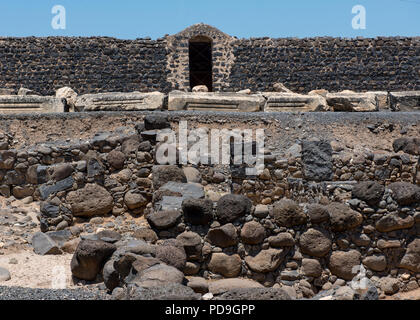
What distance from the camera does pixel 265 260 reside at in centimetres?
537

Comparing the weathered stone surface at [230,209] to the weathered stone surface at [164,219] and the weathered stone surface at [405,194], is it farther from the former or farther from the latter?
the weathered stone surface at [405,194]

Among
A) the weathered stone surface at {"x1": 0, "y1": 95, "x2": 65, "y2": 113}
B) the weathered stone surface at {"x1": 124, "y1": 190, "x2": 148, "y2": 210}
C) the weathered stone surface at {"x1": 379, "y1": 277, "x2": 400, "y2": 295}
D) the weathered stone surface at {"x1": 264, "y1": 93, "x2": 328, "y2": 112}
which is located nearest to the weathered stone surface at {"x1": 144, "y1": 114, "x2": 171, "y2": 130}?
the weathered stone surface at {"x1": 124, "y1": 190, "x2": 148, "y2": 210}

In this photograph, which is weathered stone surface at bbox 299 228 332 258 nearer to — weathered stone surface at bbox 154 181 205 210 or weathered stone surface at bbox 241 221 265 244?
weathered stone surface at bbox 241 221 265 244

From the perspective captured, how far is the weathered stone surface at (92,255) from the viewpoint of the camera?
525 cm

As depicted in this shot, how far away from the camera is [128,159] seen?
26.0 ft

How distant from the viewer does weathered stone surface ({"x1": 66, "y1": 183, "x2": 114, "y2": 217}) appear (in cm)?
742

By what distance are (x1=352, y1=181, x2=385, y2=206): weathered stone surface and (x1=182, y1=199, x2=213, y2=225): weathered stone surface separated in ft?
5.98

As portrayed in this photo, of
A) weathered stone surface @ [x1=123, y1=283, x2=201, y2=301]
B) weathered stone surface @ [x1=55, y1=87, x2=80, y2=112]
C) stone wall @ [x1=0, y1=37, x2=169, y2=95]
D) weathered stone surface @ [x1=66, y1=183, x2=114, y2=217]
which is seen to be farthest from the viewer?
stone wall @ [x1=0, y1=37, x2=169, y2=95]

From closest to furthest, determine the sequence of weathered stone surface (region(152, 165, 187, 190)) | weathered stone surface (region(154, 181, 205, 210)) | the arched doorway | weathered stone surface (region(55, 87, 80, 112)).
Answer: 1. weathered stone surface (region(154, 181, 205, 210))
2. weathered stone surface (region(152, 165, 187, 190))
3. weathered stone surface (region(55, 87, 80, 112))
4. the arched doorway

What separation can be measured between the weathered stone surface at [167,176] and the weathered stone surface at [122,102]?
2.69m

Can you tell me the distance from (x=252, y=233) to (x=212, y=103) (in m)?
5.01

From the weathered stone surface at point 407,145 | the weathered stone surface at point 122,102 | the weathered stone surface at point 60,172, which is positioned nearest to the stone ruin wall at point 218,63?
the weathered stone surface at point 122,102

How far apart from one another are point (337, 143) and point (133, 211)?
142 inches

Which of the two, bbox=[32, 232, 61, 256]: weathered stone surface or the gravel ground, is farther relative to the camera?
bbox=[32, 232, 61, 256]: weathered stone surface
